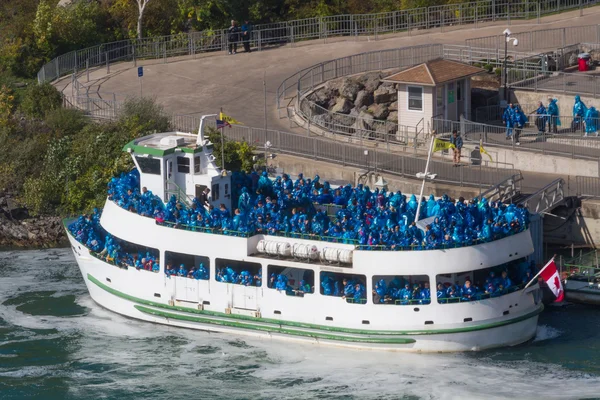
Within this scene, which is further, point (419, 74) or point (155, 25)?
point (155, 25)

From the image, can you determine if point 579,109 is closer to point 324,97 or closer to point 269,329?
point 324,97

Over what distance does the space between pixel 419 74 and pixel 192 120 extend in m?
9.21

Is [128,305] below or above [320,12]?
below

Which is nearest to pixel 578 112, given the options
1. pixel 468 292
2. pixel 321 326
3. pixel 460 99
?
pixel 460 99

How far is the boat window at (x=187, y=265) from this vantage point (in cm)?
3722

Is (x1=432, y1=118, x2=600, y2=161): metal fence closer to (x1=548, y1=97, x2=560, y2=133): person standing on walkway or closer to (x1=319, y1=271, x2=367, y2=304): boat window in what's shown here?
(x1=548, y1=97, x2=560, y2=133): person standing on walkway

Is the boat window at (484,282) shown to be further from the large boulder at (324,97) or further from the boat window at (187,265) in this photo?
the large boulder at (324,97)

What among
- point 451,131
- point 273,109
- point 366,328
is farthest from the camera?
point 273,109

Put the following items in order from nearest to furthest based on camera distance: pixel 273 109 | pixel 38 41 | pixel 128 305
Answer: pixel 128 305 → pixel 273 109 → pixel 38 41

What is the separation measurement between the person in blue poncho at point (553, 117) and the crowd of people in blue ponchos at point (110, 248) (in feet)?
57.9

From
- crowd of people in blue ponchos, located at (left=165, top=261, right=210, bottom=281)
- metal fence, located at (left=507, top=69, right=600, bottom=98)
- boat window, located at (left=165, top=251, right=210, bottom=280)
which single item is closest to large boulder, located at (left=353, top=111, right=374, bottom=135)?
metal fence, located at (left=507, top=69, right=600, bottom=98)

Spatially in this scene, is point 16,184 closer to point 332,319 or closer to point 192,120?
point 192,120

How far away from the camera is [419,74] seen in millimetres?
48969

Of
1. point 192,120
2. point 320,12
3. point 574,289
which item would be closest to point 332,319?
point 574,289
